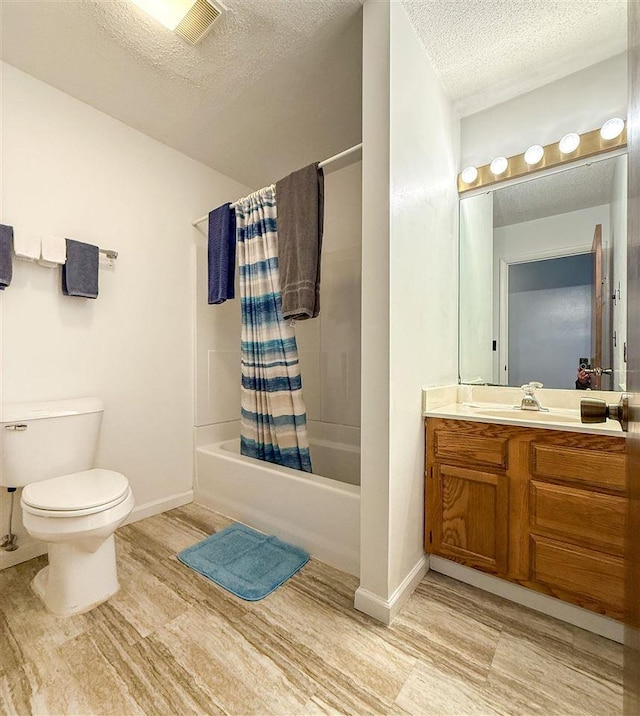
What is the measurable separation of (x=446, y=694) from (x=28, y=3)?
2.97 meters

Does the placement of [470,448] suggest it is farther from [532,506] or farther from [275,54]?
[275,54]

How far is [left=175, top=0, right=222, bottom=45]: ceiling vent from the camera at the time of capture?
1405 millimetres

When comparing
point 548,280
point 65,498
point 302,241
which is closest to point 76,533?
point 65,498

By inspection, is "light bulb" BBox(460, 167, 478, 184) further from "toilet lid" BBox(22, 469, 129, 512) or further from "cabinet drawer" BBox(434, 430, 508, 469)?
"toilet lid" BBox(22, 469, 129, 512)

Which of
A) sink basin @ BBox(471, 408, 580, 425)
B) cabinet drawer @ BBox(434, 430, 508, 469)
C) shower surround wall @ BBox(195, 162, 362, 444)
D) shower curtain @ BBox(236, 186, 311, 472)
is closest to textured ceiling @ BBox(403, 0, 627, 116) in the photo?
shower surround wall @ BBox(195, 162, 362, 444)

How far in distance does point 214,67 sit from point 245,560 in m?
2.45

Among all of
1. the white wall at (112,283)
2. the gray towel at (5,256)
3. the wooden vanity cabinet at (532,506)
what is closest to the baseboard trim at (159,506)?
the white wall at (112,283)

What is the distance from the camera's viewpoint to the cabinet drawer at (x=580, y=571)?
1.24m

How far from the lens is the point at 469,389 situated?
2.01 meters

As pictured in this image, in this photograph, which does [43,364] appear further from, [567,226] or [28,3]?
[567,226]

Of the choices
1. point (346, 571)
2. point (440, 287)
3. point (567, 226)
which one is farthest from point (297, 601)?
point (567, 226)

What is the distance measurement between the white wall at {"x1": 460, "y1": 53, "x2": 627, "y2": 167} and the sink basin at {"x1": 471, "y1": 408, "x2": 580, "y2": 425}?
1393 millimetres

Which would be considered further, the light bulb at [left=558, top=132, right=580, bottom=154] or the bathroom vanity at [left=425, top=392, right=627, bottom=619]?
the light bulb at [left=558, top=132, right=580, bottom=154]

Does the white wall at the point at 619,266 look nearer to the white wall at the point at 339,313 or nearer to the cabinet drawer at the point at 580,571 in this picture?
the cabinet drawer at the point at 580,571
